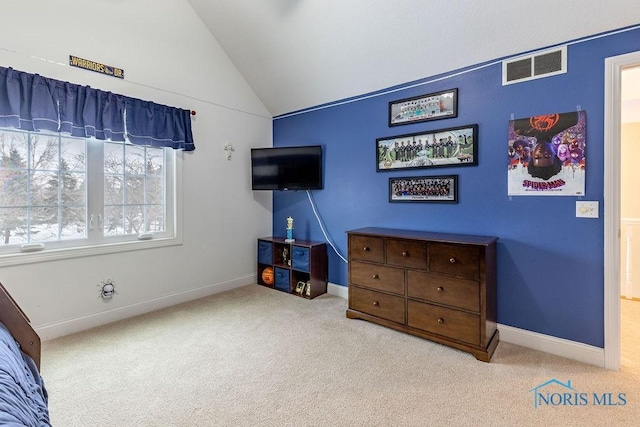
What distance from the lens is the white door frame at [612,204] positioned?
2107 millimetres

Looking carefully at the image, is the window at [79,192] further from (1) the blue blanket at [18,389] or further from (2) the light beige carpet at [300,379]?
(1) the blue blanket at [18,389]

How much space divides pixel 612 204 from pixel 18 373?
3.27 meters

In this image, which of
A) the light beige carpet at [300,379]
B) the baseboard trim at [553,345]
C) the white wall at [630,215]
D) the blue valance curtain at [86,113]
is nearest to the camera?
the light beige carpet at [300,379]

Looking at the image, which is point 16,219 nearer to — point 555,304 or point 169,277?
point 169,277

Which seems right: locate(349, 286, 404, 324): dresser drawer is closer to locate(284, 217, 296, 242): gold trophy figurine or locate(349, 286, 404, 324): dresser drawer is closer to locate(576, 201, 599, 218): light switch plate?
locate(284, 217, 296, 242): gold trophy figurine

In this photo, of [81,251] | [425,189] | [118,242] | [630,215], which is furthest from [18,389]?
[630,215]

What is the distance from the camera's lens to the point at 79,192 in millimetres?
2795

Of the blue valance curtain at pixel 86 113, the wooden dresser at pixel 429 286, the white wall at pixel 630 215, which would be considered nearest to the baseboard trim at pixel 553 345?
the wooden dresser at pixel 429 286

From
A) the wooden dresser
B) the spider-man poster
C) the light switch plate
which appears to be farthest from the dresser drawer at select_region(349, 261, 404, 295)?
the light switch plate

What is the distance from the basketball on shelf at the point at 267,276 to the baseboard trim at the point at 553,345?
258cm

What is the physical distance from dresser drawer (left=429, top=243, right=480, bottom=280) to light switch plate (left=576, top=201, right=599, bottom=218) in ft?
2.56

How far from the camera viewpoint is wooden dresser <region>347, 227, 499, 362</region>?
7.53 feet

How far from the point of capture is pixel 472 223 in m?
2.75
